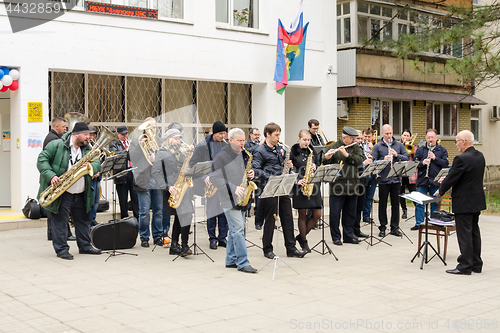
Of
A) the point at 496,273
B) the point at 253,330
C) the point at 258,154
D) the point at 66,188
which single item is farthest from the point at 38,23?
the point at 496,273

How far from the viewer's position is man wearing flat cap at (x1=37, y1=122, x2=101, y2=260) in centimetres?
844

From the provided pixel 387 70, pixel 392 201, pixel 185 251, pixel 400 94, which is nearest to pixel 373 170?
pixel 392 201

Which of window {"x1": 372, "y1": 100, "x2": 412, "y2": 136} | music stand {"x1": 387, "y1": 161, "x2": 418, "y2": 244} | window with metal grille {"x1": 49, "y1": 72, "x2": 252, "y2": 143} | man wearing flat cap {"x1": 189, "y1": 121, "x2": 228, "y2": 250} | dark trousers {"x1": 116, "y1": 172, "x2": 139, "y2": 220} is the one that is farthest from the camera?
window {"x1": 372, "y1": 100, "x2": 412, "y2": 136}

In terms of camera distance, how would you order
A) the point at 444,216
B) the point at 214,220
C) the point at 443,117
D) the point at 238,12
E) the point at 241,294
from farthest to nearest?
the point at 443,117, the point at 238,12, the point at 214,220, the point at 444,216, the point at 241,294

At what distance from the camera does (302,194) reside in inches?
346

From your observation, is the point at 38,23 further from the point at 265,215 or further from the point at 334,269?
the point at 334,269

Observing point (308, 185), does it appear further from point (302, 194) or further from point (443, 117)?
point (443, 117)

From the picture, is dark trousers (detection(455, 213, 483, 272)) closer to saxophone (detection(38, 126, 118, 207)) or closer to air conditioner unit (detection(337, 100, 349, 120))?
saxophone (detection(38, 126, 118, 207))

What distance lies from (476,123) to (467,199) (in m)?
19.7

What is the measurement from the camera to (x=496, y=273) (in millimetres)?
7691

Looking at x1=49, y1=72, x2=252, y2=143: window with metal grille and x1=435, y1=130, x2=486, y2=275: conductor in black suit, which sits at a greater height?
x1=49, y1=72, x2=252, y2=143: window with metal grille

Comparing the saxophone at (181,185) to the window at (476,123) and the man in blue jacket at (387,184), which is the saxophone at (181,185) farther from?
the window at (476,123)

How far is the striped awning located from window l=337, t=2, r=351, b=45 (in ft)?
6.26

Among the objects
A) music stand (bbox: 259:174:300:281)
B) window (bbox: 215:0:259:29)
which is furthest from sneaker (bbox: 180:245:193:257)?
window (bbox: 215:0:259:29)
